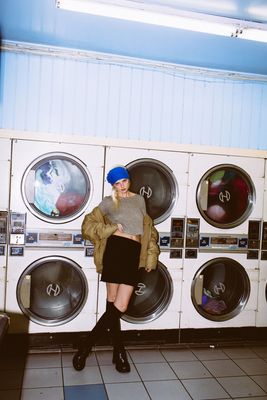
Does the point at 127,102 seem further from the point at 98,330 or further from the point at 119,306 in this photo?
the point at 98,330

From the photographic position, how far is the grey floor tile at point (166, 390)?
9.07 ft

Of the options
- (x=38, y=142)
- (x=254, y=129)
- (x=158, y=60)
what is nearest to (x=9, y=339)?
(x=38, y=142)

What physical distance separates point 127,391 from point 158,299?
1.07m

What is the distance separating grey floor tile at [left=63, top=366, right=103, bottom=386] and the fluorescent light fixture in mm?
2893

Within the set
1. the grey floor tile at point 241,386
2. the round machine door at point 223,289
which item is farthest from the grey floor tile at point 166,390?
the round machine door at point 223,289

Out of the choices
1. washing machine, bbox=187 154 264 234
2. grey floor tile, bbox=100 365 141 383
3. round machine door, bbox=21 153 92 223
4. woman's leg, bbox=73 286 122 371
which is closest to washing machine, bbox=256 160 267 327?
washing machine, bbox=187 154 264 234

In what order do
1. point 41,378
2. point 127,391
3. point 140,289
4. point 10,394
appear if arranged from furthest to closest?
point 140,289
point 41,378
point 127,391
point 10,394

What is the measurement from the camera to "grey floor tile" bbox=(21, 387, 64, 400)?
2.66 m

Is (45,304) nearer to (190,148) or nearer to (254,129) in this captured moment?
(190,148)

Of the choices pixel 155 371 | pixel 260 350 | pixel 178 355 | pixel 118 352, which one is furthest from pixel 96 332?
pixel 260 350

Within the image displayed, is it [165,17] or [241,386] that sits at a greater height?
[165,17]

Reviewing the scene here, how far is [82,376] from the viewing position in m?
2.99

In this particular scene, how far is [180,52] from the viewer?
3.63 metres

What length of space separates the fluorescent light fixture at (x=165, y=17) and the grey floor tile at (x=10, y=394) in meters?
2.90
